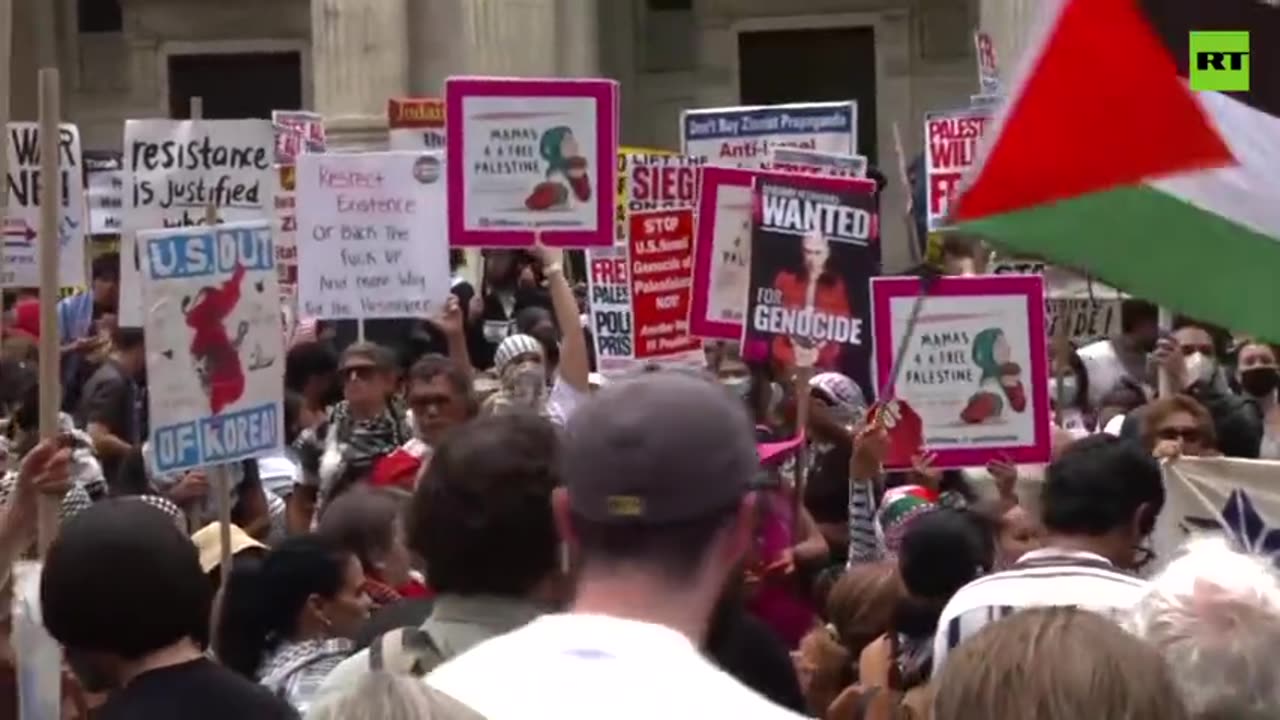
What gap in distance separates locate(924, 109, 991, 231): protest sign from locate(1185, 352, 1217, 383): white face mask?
307cm

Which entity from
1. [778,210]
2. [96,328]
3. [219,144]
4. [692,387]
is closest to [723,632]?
[692,387]

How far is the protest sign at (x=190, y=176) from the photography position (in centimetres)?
1324

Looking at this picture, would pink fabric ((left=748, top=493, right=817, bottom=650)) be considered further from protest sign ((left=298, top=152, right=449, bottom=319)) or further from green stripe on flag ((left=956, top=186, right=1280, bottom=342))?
protest sign ((left=298, top=152, right=449, bottom=319))

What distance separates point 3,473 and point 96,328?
7.53 meters

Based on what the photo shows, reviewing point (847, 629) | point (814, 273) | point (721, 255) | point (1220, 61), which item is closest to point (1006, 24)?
point (721, 255)

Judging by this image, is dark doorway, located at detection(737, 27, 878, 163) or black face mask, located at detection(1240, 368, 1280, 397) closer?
black face mask, located at detection(1240, 368, 1280, 397)

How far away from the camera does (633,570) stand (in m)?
3.45

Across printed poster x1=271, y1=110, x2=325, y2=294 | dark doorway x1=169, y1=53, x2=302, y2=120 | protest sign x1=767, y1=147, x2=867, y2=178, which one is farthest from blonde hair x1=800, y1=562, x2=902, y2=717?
dark doorway x1=169, y1=53, x2=302, y2=120

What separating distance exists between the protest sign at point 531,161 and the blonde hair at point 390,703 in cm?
886

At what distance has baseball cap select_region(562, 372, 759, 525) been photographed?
344 cm

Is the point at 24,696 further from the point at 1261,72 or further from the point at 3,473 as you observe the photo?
the point at 3,473

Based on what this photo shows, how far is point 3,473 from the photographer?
877 centimetres

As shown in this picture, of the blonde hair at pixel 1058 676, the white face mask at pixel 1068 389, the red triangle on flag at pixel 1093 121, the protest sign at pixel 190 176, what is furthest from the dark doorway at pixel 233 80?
the blonde hair at pixel 1058 676

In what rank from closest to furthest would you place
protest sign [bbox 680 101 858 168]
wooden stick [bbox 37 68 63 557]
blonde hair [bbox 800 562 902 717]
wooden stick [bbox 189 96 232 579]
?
wooden stick [bbox 37 68 63 557]
blonde hair [bbox 800 562 902 717]
wooden stick [bbox 189 96 232 579]
protest sign [bbox 680 101 858 168]
